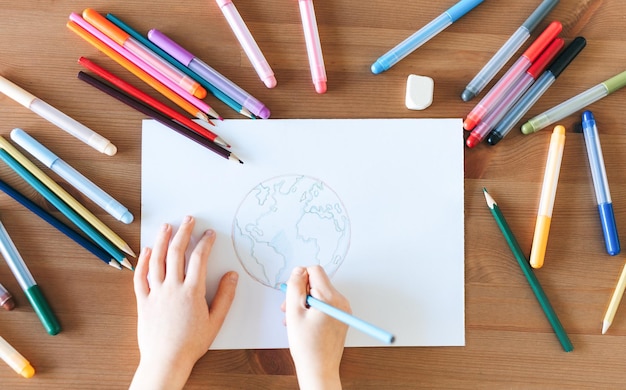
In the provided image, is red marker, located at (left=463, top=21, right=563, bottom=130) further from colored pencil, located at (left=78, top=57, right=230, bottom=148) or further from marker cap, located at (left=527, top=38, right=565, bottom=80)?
colored pencil, located at (left=78, top=57, right=230, bottom=148)

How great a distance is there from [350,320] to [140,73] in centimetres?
36

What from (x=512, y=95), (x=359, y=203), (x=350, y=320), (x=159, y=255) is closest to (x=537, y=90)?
(x=512, y=95)

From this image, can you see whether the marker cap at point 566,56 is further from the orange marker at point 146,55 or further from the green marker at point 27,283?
the green marker at point 27,283

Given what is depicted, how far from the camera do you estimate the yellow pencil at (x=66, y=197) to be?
586 millimetres

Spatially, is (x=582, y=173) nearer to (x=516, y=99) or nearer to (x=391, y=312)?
(x=516, y=99)

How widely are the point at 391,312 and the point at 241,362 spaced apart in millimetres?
181

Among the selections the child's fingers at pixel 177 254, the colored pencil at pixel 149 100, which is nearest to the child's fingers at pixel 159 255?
the child's fingers at pixel 177 254

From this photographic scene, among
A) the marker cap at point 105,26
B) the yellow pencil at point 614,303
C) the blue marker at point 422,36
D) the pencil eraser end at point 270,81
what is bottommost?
the yellow pencil at point 614,303

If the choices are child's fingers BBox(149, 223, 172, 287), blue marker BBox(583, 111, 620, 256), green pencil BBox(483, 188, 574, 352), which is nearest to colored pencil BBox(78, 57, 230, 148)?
child's fingers BBox(149, 223, 172, 287)

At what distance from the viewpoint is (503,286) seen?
0.62m

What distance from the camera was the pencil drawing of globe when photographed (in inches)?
23.7

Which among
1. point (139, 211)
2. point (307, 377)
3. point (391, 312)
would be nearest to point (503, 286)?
point (391, 312)

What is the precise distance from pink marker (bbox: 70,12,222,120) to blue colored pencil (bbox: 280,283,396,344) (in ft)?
0.73

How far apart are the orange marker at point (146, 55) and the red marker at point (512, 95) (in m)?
0.32
